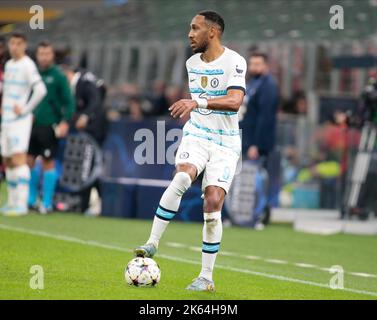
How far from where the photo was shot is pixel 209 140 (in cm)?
1067

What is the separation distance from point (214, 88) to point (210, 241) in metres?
1.27

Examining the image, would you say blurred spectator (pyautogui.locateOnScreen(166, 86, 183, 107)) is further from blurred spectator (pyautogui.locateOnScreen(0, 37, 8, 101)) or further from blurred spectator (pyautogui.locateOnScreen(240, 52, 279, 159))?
blurred spectator (pyautogui.locateOnScreen(240, 52, 279, 159))

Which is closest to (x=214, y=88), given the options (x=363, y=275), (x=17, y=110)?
(x=363, y=275)

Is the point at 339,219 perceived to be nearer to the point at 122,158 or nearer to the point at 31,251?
the point at 122,158

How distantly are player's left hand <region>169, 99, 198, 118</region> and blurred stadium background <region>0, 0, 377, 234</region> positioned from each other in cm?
594

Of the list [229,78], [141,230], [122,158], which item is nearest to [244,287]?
[229,78]

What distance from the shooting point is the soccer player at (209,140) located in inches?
412

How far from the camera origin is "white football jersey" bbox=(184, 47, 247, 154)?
10.6 meters

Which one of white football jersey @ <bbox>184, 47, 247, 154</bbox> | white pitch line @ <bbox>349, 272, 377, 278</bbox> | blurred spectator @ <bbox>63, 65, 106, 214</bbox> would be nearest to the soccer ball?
white football jersey @ <bbox>184, 47, 247, 154</bbox>

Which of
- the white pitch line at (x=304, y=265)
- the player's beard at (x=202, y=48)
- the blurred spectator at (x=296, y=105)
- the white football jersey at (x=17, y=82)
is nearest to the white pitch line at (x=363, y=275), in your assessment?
the white pitch line at (x=304, y=265)

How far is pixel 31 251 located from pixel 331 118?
24.8 feet

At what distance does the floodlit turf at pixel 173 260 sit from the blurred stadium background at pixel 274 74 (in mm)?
1203

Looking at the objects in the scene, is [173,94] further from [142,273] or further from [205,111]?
[142,273]

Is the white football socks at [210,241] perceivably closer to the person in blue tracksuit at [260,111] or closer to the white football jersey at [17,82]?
the white football jersey at [17,82]
